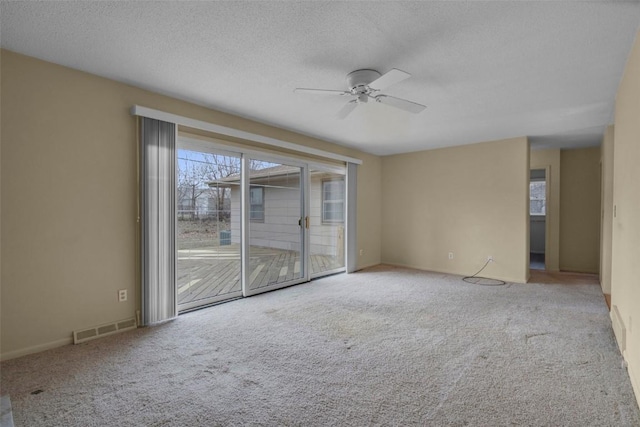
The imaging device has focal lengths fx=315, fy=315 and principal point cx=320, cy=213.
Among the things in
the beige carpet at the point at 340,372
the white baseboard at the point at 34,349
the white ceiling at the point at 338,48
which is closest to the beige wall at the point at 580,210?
the white ceiling at the point at 338,48

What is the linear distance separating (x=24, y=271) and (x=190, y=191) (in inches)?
62.2

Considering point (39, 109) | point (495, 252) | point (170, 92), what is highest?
point (170, 92)

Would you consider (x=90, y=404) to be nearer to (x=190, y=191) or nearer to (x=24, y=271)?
(x=24, y=271)

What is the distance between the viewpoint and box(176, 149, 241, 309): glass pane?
3553mm

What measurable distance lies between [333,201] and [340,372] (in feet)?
12.0

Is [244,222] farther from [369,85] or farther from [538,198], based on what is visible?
[538,198]

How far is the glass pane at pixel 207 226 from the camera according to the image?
3.55 metres

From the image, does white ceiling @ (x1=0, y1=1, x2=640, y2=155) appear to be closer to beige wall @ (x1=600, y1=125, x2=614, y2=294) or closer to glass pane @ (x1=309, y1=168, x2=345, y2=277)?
beige wall @ (x1=600, y1=125, x2=614, y2=294)

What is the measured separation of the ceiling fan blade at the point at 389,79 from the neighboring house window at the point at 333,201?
3.01 metres

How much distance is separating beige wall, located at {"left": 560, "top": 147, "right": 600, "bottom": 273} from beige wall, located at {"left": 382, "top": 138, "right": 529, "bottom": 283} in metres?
1.59

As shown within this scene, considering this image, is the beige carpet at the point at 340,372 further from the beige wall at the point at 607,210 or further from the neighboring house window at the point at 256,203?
the neighboring house window at the point at 256,203

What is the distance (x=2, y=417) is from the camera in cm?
166

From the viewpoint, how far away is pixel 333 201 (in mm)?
5660

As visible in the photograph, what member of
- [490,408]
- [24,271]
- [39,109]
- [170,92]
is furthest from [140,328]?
[490,408]
